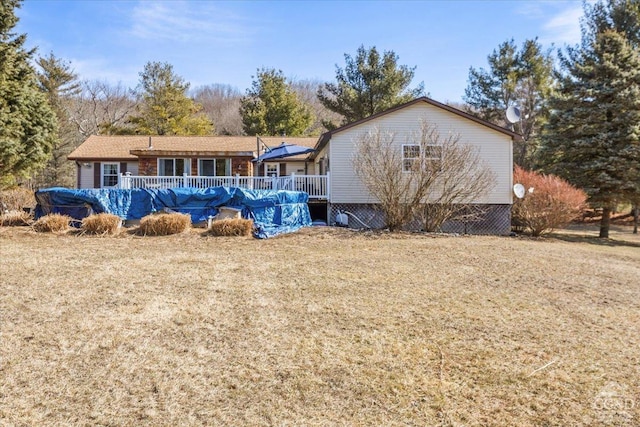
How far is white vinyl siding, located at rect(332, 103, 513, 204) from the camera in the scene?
14641 mm

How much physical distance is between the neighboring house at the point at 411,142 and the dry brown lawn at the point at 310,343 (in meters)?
7.05

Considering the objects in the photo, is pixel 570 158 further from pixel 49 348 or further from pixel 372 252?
pixel 49 348

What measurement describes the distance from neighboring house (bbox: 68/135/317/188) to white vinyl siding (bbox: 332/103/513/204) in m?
5.49

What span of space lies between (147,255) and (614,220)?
31.6m

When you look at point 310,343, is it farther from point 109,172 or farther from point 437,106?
point 109,172

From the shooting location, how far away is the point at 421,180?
1223 cm

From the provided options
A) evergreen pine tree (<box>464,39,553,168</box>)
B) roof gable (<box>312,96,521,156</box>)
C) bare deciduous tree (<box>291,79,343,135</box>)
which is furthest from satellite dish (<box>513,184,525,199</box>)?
bare deciduous tree (<box>291,79,343,135</box>)

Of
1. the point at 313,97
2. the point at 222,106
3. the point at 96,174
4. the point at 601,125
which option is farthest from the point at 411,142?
the point at 222,106

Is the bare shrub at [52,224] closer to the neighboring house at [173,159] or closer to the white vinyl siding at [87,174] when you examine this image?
the neighboring house at [173,159]

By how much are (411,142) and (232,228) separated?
24.8 ft

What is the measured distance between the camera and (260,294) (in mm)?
5645

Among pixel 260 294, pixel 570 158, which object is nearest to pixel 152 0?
pixel 260 294

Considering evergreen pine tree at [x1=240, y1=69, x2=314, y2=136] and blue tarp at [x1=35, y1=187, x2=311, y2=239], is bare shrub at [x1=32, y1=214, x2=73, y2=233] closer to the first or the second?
blue tarp at [x1=35, y1=187, x2=311, y2=239]

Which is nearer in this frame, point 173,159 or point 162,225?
point 162,225
